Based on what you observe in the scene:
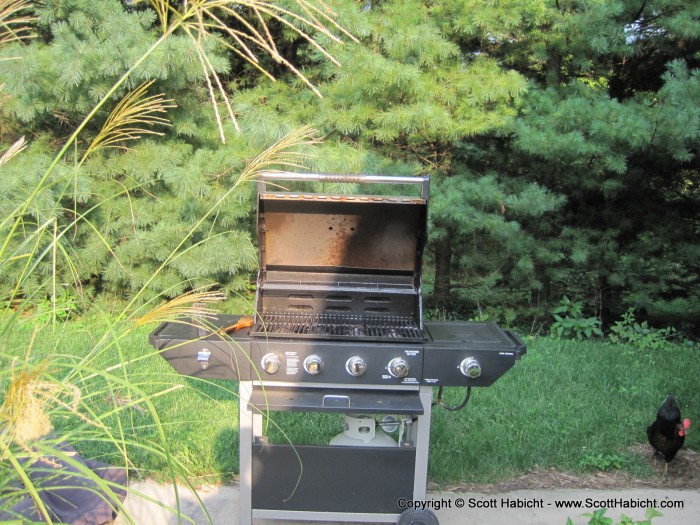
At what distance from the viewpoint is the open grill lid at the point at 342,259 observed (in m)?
2.82

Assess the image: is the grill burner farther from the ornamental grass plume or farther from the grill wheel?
the ornamental grass plume

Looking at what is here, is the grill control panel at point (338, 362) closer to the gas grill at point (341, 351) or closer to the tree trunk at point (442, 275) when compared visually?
the gas grill at point (341, 351)

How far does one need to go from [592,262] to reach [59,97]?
599cm

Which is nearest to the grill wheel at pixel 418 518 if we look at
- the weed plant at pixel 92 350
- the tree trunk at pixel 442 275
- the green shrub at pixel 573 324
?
the weed plant at pixel 92 350

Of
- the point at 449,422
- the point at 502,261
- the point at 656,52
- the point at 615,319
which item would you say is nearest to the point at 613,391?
the point at 449,422

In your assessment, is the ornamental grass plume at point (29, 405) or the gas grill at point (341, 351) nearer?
the ornamental grass plume at point (29, 405)

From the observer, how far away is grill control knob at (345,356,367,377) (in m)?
2.52

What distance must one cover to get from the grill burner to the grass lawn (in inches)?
27.1

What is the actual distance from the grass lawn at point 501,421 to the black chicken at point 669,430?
220 mm

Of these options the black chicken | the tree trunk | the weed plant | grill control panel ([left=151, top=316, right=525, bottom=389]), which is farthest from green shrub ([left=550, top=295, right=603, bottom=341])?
grill control panel ([left=151, top=316, right=525, bottom=389])

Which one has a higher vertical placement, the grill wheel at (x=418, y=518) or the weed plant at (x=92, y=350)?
the weed plant at (x=92, y=350)

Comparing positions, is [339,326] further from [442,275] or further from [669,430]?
[442,275]

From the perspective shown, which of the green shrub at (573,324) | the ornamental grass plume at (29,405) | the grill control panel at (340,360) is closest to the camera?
the ornamental grass plume at (29,405)

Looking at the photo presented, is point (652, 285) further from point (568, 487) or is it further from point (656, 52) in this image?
point (568, 487)
